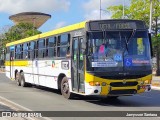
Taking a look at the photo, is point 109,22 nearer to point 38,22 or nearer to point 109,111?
point 109,111

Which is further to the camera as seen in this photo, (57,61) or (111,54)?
(57,61)

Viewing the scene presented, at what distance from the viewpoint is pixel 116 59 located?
14.1 m

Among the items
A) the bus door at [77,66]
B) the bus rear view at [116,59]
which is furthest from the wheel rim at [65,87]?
the bus rear view at [116,59]

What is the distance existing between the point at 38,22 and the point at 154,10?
6224cm

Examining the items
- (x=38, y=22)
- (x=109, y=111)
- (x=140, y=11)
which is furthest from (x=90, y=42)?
(x=38, y=22)

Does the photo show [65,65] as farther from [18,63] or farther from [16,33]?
[16,33]

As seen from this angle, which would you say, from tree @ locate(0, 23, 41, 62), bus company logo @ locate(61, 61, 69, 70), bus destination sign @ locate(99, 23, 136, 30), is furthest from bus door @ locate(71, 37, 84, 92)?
tree @ locate(0, 23, 41, 62)

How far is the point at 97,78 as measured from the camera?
13852mm

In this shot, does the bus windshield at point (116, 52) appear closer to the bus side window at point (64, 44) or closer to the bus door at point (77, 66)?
the bus door at point (77, 66)

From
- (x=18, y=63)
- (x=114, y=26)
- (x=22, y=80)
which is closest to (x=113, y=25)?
(x=114, y=26)

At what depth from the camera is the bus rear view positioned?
45.7 feet

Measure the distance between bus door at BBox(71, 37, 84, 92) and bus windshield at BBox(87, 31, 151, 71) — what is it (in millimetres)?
758

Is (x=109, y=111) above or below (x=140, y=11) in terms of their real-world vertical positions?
below

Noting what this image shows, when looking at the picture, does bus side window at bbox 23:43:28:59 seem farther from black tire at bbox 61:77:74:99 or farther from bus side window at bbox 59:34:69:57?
black tire at bbox 61:77:74:99
